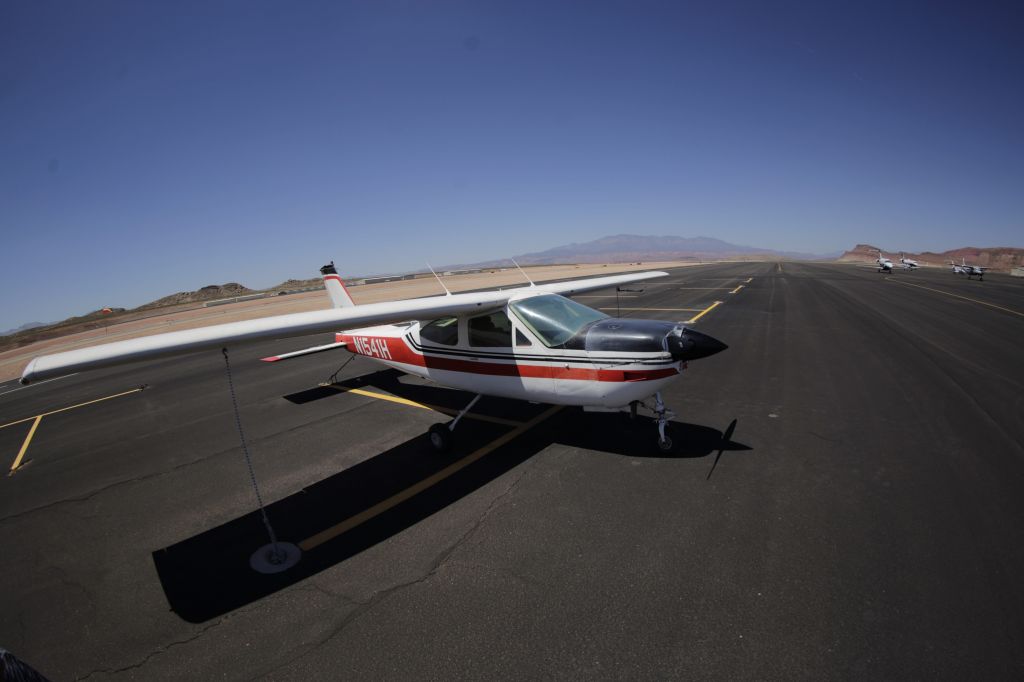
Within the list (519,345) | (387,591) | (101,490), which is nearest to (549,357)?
(519,345)

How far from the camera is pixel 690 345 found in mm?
4922

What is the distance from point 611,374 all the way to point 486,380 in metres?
1.99

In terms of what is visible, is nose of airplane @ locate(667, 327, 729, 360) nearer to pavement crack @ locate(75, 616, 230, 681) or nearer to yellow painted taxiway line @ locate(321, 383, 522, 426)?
yellow painted taxiway line @ locate(321, 383, 522, 426)

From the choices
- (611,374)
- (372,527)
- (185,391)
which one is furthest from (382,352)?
(185,391)

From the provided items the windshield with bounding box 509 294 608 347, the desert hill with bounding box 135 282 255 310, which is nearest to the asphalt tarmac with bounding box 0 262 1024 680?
the windshield with bounding box 509 294 608 347

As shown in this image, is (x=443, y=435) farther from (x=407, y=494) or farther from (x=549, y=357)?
(x=549, y=357)

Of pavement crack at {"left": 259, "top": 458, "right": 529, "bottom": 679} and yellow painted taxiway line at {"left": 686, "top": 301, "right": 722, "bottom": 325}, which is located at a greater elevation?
yellow painted taxiway line at {"left": 686, "top": 301, "right": 722, "bottom": 325}

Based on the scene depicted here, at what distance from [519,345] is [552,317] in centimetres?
63

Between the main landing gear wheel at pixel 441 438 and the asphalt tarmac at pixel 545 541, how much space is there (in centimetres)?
17

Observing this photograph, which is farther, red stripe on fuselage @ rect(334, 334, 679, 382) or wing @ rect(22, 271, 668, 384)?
red stripe on fuselage @ rect(334, 334, 679, 382)

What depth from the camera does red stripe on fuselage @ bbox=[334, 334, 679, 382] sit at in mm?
5047

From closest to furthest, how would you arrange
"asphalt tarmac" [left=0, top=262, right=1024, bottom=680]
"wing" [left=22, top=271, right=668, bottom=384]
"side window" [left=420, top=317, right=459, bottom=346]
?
"asphalt tarmac" [left=0, top=262, right=1024, bottom=680] < "wing" [left=22, top=271, right=668, bottom=384] < "side window" [left=420, top=317, right=459, bottom=346]

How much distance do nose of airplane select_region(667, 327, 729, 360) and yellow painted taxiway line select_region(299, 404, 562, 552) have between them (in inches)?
114

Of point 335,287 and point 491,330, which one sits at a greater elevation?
point 335,287
